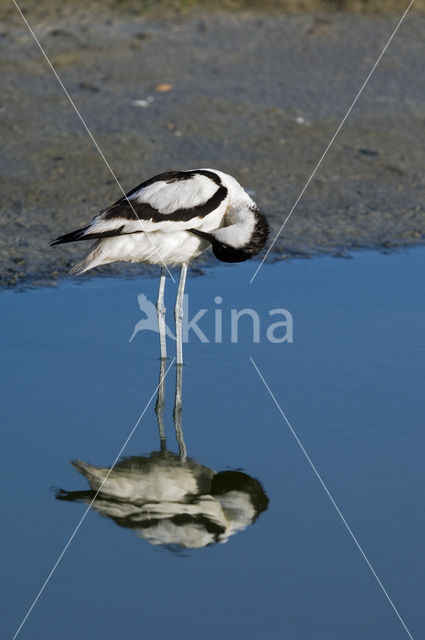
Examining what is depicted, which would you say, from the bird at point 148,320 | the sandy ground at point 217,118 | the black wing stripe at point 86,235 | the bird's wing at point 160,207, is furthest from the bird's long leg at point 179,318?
the sandy ground at point 217,118

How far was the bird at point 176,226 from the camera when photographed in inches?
200

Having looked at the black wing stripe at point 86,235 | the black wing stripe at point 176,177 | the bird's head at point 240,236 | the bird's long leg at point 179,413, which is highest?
the black wing stripe at point 176,177

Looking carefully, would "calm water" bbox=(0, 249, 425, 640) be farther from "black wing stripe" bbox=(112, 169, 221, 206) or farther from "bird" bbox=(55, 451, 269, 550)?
"black wing stripe" bbox=(112, 169, 221, 206)

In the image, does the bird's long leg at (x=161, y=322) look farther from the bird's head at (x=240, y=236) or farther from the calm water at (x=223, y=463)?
the bird's head at (x=240, y=236)

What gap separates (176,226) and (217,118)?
348 cm

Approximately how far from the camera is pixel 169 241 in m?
5.20

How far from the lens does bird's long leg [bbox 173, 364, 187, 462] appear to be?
4266mm

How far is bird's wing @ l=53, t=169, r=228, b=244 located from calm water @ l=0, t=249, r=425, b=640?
0.57m

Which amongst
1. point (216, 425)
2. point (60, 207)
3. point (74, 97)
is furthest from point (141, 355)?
point (74, 97)

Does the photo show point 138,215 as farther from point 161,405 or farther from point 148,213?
point 161,405

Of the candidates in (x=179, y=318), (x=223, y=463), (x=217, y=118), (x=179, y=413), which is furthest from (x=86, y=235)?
(x=217, y=118)

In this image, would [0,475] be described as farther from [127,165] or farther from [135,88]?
[135,88]

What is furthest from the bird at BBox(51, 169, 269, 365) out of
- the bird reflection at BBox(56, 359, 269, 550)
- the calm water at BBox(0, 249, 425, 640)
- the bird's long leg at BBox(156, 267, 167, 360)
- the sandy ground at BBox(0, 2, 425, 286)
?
the bird reflection at BBox(56, 359, 269, 550)

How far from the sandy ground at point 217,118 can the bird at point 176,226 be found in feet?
3.09
